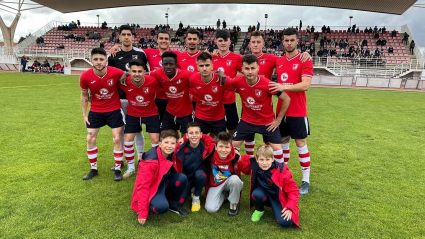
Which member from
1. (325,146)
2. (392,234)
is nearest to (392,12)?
(325,146)

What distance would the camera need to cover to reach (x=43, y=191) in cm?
363

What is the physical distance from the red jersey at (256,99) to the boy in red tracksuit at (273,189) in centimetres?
67

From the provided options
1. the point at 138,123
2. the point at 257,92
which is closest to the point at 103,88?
the point at 138,123

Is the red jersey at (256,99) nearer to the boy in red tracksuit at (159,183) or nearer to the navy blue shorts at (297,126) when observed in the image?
the navy blue shorts at (297,126)

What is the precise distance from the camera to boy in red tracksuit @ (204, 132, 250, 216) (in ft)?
10.6

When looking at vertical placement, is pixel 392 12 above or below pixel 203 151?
above

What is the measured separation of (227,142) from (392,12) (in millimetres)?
37808

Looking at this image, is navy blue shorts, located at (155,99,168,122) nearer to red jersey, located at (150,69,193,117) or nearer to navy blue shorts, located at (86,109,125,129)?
red jersey, located at (150,69,193,117)

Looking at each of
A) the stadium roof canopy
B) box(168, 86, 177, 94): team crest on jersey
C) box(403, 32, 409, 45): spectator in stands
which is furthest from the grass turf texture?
the stadium roof canopy

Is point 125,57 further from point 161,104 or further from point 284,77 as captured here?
point 284,77

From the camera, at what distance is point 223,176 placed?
137 inches

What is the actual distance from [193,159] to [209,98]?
3.24ft

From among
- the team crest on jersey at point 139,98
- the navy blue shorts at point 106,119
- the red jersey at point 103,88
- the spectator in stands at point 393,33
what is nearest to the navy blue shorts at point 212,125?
the team crest on jersey at point 139,98

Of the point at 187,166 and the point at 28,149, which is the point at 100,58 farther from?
the point at 28,149
